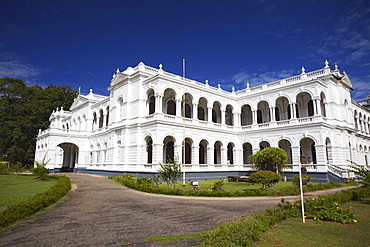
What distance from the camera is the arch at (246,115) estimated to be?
33.6 meters

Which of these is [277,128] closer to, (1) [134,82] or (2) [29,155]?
(1) [134,82]

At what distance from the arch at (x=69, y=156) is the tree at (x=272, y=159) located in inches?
1111

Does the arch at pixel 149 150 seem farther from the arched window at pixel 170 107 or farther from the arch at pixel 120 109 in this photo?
the arch at pixel 120 109

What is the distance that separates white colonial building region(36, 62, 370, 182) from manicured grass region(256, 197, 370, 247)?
642 inches

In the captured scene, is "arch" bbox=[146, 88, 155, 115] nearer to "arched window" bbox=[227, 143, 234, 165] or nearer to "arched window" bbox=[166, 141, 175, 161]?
"arched window" bbox=[166, 141, 175, 161]

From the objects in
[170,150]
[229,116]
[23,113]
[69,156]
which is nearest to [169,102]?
[170,150]

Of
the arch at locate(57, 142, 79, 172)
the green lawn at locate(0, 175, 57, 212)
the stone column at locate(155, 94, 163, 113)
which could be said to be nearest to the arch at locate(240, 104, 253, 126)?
the stone column at locate(155, 94, 163, 113)

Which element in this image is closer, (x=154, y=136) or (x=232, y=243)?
(x=232, y=243)

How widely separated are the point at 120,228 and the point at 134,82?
72.0ft

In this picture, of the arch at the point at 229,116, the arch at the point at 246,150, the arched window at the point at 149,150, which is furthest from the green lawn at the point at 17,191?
the arch at the point at 229,116

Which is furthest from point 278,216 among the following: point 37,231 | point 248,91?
point 248,91

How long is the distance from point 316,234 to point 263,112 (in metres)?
26.8

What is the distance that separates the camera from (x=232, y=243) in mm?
5219

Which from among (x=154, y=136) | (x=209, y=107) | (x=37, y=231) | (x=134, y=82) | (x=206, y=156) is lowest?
(x=37, y=231)
